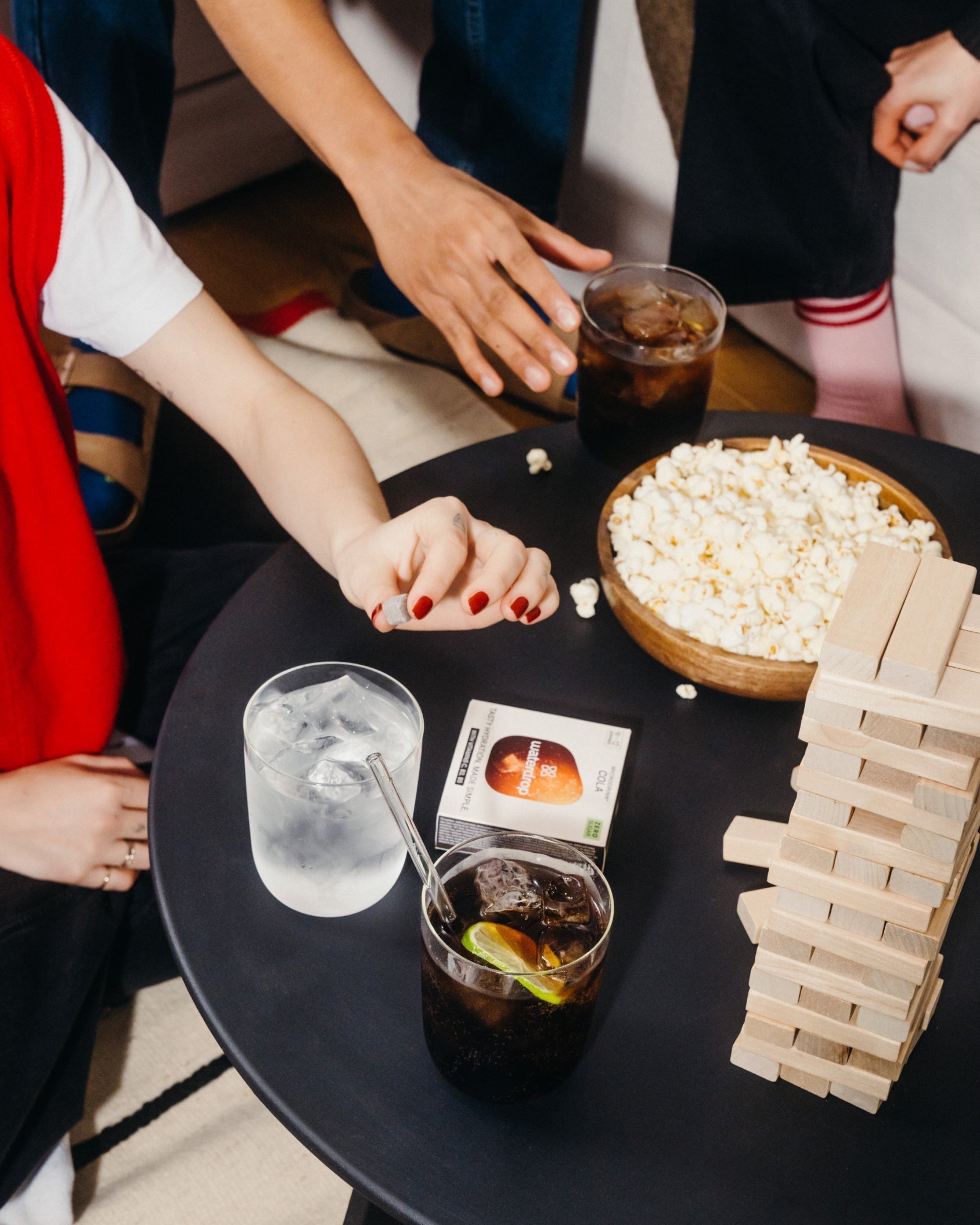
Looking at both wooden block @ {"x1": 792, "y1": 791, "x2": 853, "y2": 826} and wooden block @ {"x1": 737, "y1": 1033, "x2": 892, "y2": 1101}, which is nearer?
wooden block @ {"x1": 792, "y1": 791, "x2": 853, "y2": 826}

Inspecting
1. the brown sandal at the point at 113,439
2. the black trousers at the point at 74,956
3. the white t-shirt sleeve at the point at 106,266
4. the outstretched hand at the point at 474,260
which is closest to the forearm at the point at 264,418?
the white t-shirt sleeve at the point at 106,266

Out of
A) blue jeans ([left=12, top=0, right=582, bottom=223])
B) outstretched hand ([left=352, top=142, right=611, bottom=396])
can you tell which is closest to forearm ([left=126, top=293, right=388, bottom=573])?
outstretched hand ([left=352, top=142, right=611, bottom=396])

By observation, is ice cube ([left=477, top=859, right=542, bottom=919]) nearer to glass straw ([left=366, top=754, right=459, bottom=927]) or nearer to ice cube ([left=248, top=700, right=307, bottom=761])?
glass straw ([left=366, top=754, right=459, bottom=927])

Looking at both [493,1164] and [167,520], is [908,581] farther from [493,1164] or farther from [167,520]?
[167,520]

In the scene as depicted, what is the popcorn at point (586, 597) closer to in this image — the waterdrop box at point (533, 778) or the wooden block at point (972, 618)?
the waterdrop box at point (533, 778)

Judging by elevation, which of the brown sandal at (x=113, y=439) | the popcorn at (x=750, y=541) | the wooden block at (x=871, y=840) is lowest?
the brown sandal at (x=113, y=439)

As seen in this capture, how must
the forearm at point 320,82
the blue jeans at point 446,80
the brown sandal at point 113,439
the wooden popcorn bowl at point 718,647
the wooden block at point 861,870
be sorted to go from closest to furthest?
the wooden block at point 861,870, the wooden popcorn bowl at point 718,647, the forearm at point 320,82, the brown sandal at point 113,439, the blue jeans at point 446,80

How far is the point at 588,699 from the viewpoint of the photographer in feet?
3.29

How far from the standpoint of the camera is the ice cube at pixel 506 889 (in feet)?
2.28

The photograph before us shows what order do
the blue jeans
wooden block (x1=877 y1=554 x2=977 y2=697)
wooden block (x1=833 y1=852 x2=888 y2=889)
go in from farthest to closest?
1. the blue jeans
2. wooden block (x1=833 y1=852 x2=888 y2=889)
3. wooden block (x1=877 y1=554 x2=977 y2=697)

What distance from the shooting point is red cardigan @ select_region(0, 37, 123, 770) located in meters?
0.96

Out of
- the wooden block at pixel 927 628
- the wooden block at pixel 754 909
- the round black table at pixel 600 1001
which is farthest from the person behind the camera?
the wooden block at pixel 754 909

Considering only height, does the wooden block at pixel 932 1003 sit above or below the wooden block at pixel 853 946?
below

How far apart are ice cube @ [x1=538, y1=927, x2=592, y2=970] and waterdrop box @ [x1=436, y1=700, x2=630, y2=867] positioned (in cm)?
16
